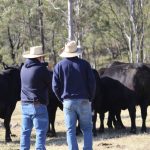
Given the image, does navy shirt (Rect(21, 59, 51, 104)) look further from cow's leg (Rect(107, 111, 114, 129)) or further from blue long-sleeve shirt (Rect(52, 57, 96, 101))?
cow's leg (Rect(107, 111, 114, 129))

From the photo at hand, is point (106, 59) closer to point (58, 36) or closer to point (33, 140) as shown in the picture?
point (58, 36)

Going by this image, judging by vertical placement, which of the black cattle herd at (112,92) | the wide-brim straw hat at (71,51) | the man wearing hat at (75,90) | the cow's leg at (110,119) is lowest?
the cow's leg at (110,119)

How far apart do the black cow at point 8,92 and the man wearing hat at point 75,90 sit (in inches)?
159

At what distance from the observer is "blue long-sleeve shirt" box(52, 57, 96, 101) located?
900 cm

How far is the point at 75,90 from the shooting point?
9.02m

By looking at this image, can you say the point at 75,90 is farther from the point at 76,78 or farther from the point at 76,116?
the point at 76,116

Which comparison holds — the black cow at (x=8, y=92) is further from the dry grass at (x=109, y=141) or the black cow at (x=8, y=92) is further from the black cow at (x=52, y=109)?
the black cow at (x=52, y=109)

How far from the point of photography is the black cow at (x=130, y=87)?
13.5m

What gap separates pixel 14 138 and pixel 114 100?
3.03 m

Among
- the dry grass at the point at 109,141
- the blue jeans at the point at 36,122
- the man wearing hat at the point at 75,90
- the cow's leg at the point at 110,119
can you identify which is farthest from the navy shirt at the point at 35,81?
the cow's leg at the point at 110,119

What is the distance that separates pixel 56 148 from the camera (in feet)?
37.6

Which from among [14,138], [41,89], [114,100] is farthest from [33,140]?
[41,89]

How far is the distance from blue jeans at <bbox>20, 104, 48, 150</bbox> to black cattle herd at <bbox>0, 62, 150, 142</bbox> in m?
3.43

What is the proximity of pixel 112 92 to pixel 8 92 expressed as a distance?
299 centimetres
